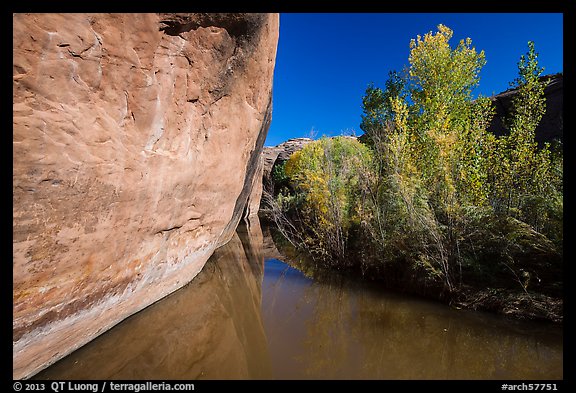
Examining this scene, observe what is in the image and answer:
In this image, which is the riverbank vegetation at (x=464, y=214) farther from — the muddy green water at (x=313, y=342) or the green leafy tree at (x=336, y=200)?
the muddy green water at (x=313, y=342)

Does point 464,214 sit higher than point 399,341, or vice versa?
point 464,214

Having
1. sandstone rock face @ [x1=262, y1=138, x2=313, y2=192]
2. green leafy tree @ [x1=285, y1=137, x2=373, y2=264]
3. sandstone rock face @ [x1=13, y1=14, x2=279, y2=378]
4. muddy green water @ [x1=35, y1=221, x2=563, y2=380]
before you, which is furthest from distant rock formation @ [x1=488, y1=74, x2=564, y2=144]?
sandstone rock face @ [x1=262, y1=138, x2=313, y2=192]

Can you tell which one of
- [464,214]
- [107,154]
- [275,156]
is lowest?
[464,214]

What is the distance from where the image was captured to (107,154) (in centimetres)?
314

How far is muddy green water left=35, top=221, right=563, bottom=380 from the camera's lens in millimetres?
3324

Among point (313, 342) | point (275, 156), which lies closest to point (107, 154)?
point (313, 342)

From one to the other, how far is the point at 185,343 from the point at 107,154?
2.65m

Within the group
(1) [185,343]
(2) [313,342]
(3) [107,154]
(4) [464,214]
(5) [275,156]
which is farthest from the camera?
(5) [275,156]

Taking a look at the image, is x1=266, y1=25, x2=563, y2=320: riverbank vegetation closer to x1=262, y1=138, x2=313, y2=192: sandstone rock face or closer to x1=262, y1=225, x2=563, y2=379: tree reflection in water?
x1=262, y1=225, x2=563, y2=379: tree reflection in water

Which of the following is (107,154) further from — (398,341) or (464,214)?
(464,214)

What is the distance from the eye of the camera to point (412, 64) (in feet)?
35.1

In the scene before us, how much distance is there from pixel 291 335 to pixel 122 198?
3.00 metres

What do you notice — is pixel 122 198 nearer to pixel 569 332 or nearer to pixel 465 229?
A: pixel 465 229
